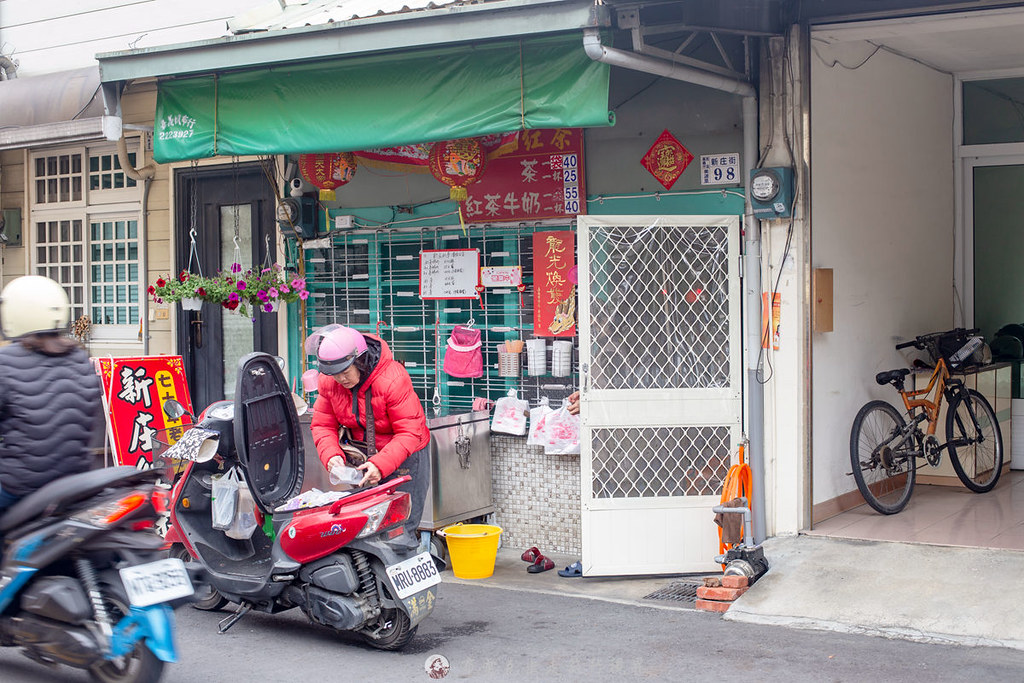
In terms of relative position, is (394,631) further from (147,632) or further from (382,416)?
(147,632)

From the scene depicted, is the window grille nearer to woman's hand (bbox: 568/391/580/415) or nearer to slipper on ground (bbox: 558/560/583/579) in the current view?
woman's hand (bbox: 568/391/580/415)

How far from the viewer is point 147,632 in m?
4.70

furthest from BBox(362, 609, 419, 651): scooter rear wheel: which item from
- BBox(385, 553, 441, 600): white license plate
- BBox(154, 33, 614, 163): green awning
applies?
BBox(154, 33, 614, 163): green awning

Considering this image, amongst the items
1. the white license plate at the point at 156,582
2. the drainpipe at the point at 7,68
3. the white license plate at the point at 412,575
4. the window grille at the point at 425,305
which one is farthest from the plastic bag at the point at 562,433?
the drainpipe at the point at 7,68

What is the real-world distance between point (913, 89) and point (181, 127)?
5.98 metres

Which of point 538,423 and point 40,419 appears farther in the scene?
point 538,423

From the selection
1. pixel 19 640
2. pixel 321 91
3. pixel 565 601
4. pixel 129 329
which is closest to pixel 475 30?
pixel 321 91

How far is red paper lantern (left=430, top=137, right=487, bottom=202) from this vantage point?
26.3 ft

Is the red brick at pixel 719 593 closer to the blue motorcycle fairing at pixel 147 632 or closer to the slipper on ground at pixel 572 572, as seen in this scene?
the slipper on ground at pixel 572 572

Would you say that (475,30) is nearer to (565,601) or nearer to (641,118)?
(641,118)

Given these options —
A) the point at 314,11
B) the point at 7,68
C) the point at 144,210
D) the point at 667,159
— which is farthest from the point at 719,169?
the point at 7,68

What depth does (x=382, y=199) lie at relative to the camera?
9.46 metres

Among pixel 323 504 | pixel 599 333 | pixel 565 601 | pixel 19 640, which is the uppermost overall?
pixel 599 333

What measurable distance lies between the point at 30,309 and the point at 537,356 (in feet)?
13.9
